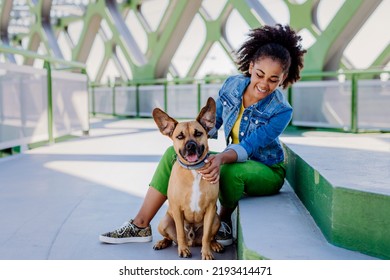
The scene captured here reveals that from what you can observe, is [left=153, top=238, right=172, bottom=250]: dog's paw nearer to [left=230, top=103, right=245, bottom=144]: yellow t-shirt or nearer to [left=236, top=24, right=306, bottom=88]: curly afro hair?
[left=230, top=103, right=245, bottom=144]: yellow t-shirt

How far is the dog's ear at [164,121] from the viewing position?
81.3 inches

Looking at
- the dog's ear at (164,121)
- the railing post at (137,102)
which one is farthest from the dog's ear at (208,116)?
the railing post at (137,102)

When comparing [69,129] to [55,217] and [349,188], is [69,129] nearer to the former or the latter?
[55,217]

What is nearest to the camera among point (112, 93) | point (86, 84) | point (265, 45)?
point (265, 45)

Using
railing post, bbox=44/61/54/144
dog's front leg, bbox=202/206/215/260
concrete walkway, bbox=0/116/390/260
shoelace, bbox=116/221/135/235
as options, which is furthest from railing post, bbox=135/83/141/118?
dog's front leg, bbox=202/206/215/260

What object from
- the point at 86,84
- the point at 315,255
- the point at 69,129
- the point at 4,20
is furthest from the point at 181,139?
the point at 4,20

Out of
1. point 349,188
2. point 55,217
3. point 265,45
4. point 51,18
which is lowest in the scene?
point 55,217

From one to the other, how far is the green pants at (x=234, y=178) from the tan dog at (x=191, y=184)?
174mm

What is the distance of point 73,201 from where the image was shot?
3240mm

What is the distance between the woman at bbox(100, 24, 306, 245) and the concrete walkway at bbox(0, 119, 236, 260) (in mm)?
174

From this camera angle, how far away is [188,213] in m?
2.12

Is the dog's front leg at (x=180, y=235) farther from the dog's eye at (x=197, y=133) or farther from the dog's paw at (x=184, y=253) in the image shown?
the dog's eye at (x=197, y=133)
